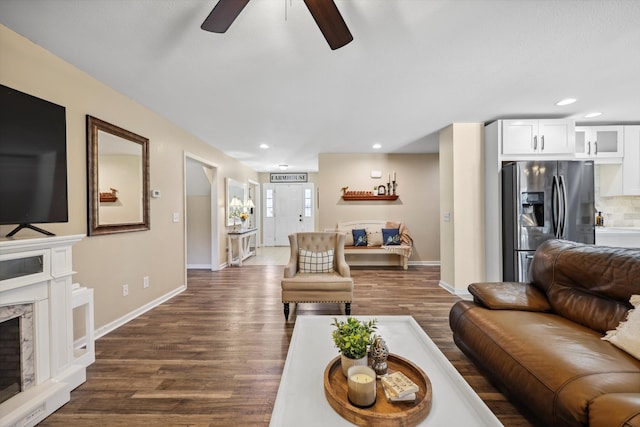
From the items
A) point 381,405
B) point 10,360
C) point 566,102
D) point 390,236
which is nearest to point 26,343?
point 10,360

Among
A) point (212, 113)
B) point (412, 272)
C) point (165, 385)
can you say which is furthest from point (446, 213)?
point (165, 385)

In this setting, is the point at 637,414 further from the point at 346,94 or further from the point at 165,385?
the point at 346,94

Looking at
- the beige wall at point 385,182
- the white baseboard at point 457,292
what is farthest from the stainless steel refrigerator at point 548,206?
the beige wall at point 385,182

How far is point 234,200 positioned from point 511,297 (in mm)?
5301

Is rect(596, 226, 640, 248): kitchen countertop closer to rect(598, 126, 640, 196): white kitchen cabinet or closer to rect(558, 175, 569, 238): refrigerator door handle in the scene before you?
rect(598, 126, 640, 196): white kitchen cabinet

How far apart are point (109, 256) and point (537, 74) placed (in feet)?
14.6

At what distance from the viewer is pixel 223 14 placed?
4.37 feet

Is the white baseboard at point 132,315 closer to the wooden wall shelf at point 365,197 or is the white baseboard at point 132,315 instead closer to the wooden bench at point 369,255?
the wooden bench at point 369,255

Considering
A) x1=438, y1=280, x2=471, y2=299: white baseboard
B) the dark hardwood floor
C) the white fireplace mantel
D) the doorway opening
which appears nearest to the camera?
the white fireplace mantel

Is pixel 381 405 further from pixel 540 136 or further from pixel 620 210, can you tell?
pixel 620 210

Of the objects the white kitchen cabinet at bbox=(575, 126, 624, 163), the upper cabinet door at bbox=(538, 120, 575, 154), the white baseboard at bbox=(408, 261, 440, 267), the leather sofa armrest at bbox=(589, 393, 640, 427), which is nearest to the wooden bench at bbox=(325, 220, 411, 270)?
the white baseboard at bbox=(408, 261, 440, 267)

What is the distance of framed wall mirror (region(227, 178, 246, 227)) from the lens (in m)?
5.76

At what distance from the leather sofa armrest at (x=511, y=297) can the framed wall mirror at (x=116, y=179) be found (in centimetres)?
344

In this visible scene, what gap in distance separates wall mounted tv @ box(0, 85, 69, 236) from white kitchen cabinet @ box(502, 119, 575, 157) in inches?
182
